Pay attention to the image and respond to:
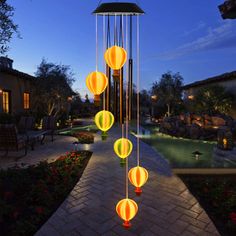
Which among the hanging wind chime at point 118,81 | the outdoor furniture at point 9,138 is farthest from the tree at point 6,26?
the hanging wind chime at point 118,81

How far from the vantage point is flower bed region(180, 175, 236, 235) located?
10.4 feet

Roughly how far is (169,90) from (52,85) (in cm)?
1203

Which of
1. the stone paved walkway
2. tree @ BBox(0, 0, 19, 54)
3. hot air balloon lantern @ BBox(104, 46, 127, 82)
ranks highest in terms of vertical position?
tree @ BBox(0, 0, 19, 54)

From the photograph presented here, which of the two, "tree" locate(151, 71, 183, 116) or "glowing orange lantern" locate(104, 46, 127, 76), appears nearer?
"glowing orange lantern" locate(104, 46, 127, 76)

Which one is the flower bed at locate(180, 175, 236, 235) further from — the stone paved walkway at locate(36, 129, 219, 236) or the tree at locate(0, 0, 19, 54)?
the tree at locate(0, 0, 19, 54)

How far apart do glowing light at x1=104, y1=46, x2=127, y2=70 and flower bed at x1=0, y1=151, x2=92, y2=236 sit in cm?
254

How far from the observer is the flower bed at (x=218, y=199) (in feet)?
10.4

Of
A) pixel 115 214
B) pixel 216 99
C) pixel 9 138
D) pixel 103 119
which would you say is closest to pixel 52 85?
pixel 9 138

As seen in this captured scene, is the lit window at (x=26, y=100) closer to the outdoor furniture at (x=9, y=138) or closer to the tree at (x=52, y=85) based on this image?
the tree at (x=52, y=85)

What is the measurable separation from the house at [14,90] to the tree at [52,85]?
2.58 ft

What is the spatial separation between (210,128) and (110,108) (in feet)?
34.9

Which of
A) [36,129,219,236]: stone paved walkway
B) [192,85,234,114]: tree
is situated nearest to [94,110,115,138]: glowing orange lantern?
[36,129,219,236]: stone paved walkway

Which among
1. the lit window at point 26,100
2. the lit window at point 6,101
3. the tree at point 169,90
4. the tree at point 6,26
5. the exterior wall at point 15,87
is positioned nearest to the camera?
the tree at point 6,26

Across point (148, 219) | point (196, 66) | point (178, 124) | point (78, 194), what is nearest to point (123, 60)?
point (148, 219)
